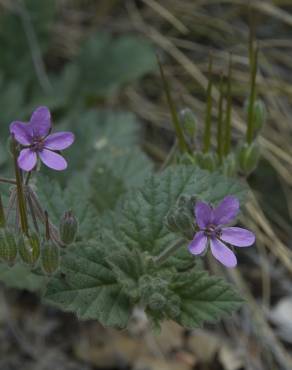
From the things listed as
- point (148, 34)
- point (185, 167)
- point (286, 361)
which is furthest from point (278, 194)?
A: point (185, 167)

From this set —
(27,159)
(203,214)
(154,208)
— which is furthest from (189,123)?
(27,159)

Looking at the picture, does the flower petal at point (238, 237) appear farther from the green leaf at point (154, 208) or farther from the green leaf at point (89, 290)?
the green leaf at point (89, 290)

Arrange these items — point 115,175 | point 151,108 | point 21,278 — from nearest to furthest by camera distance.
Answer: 1. point 21,278
2. point 115,175
3. point 151,108

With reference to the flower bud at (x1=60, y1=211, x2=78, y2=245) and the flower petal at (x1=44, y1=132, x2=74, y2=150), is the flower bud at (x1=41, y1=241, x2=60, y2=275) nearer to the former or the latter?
the flower bud at (x1=60, y1=211, x2=78, y2=245)

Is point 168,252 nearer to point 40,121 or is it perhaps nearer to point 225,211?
point 225,211

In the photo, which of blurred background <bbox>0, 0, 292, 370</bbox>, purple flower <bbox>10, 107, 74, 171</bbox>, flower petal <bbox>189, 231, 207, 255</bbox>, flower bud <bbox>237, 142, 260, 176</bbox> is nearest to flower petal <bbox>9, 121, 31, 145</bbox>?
purple flower <bbox>10, 107, 74, 171</bbox>

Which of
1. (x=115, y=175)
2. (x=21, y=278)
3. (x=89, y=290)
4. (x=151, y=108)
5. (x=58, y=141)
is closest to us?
(x=58, y=141)
